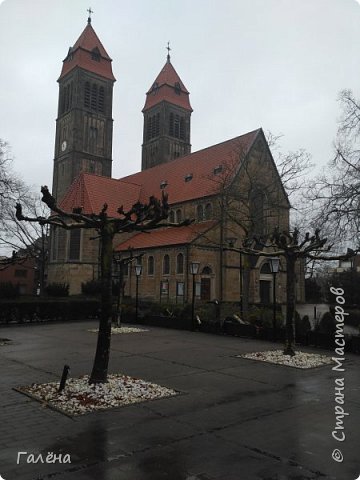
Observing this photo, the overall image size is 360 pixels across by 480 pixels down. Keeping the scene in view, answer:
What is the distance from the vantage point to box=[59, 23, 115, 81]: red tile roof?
57906 mm

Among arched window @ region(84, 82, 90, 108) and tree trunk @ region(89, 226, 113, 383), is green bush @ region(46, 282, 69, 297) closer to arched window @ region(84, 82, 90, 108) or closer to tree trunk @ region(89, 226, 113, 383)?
tree trunk @ region(89, 226, 113, 383)

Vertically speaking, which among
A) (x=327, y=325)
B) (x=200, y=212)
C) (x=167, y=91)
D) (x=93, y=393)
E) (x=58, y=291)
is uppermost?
(x=167, y=91)

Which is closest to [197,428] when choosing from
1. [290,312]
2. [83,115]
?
[290,312]

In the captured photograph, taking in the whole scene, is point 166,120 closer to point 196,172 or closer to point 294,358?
point 196,172

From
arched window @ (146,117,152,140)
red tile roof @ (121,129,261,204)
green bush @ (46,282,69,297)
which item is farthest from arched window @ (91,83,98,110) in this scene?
green bush @ (46,282,69,297)

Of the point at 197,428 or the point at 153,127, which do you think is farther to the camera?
the point at 153,127

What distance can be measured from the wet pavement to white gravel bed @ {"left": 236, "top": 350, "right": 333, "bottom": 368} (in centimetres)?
68

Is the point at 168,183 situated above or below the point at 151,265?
above

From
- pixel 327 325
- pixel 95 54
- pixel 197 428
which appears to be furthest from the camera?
pixel 95 54

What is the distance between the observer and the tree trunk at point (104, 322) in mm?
8367

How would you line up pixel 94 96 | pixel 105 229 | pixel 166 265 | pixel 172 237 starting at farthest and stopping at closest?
pixel 94 96 → pixel 172 237 → pixel 166 265 → pixel 105 229

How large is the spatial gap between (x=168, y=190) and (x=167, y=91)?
88.6ft

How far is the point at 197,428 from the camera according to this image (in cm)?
620

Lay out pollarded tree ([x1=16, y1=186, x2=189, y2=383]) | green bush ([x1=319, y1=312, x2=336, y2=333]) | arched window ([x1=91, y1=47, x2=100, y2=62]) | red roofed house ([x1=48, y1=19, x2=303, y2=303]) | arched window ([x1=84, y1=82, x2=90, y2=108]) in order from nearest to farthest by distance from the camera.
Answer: pollarded tree ([x1=16, y1=186, x2=189, y2=383])
green bush ([x1=319, y1=312, x2=336, y2=333])
red roofed house ([x1=48, y1=19, x2=303, y2=303])
arched window ([x1=84, y1=82, x2=90, y2=108])
arched window ([x1=91, y1=47, x2=100, y2=62])
